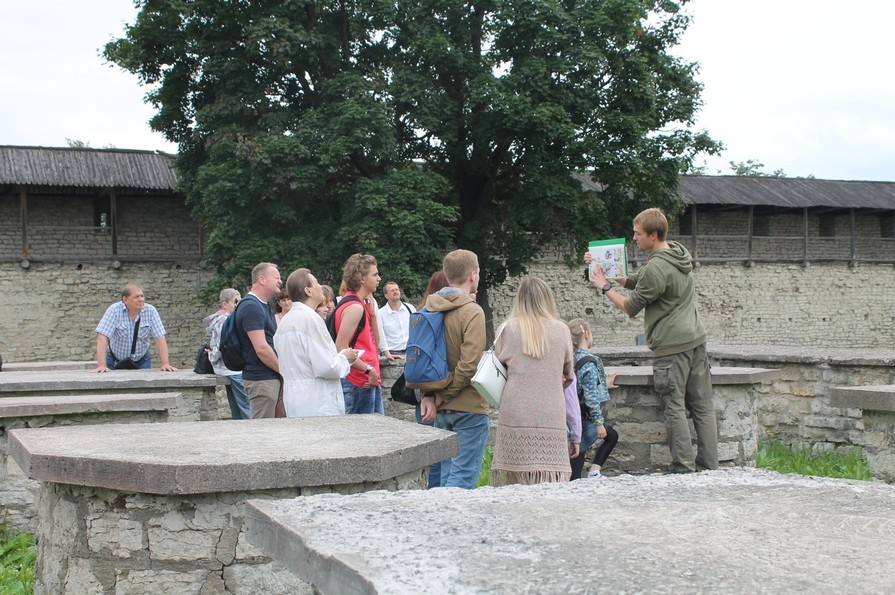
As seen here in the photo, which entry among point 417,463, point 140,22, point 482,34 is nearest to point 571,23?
point 482,34

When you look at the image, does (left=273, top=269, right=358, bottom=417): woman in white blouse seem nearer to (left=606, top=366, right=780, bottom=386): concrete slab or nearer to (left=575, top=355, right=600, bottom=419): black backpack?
(left=575, top=355, right=600, bottom=419): black backpack

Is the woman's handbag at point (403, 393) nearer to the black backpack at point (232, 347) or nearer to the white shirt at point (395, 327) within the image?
the black backpack at point (232, 347)

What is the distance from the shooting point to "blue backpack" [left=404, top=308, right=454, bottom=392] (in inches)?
177

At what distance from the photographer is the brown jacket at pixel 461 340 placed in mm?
4484

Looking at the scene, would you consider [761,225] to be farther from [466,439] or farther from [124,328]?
[466,439]

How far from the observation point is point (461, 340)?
4574 millimetres

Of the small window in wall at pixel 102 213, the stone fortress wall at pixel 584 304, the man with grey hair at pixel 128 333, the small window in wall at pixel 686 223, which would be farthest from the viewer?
the small window in wall at pixel 686 223

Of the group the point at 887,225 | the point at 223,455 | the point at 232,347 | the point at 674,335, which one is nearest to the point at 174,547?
the point at 223,455

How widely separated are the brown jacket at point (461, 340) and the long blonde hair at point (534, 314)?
237 millimetres

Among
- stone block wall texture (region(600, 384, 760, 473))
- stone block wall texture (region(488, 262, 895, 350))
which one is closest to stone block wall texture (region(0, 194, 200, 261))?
stone block wall texture (region(488, 262, 895, 350))

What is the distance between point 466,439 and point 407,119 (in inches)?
563

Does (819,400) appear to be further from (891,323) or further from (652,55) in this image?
(891,323)

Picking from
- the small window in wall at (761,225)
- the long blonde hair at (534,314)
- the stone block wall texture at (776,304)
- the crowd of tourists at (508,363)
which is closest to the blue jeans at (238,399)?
the crowd of tourists at (508,363)

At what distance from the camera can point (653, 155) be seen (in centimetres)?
1827
